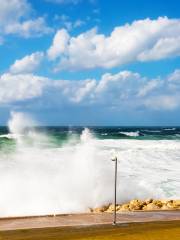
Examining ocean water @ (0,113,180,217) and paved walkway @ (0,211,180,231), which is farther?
ocean water @ (0,113,180,217)

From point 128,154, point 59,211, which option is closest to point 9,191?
point 59,211

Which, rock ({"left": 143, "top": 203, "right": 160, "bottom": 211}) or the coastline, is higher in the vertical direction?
the coastline

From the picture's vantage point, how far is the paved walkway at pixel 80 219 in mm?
19675

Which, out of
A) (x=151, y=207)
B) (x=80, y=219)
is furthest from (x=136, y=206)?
(x=80, y=219)

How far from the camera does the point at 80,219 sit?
21.0 metres

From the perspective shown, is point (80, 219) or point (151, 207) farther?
point (151, 207)

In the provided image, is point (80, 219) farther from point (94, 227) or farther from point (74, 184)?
point (74, 184)

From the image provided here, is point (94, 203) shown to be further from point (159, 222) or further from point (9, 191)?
point (159, 222)

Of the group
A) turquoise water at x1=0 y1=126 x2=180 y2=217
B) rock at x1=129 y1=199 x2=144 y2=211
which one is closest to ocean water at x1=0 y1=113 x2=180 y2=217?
turquoise water at x1=0 y1=126 x2=180 y2=217

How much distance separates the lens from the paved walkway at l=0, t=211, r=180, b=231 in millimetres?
19675

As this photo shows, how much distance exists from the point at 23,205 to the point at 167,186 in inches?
462

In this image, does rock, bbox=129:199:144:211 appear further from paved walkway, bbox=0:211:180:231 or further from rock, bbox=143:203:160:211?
paved walkway, bbox=0:211:180:231

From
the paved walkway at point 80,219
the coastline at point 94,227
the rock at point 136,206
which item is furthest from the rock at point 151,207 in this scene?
the coastline at point 94,227

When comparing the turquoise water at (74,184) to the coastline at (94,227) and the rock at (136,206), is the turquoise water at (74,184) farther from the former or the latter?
the coastline at (94,227)
